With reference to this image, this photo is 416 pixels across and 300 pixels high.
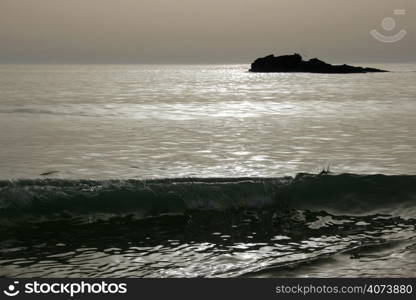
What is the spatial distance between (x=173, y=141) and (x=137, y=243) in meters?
20.9

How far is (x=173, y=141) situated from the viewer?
3086 cm

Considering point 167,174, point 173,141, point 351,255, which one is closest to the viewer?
point 351,255

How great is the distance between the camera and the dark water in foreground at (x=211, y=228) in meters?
8.60

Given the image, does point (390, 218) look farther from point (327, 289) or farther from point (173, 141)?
point (173, 141)

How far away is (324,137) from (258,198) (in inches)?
800

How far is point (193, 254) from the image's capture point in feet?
30.5

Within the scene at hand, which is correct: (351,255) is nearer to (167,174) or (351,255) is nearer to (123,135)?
(167,174)

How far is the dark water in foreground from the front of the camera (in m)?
8.60

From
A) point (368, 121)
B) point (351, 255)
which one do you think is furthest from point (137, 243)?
point (368, 121)

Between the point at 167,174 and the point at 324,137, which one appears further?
the point at 324,137

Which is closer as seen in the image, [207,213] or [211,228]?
[211,228]

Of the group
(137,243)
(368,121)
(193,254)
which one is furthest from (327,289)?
(368,121)

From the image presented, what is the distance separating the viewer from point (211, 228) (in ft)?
37.1

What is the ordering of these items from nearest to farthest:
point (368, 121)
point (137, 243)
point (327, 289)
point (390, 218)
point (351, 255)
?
point (327, 289) < point (351, 255) < point (137, 243) < point (390, 218) < point (368, 121)
